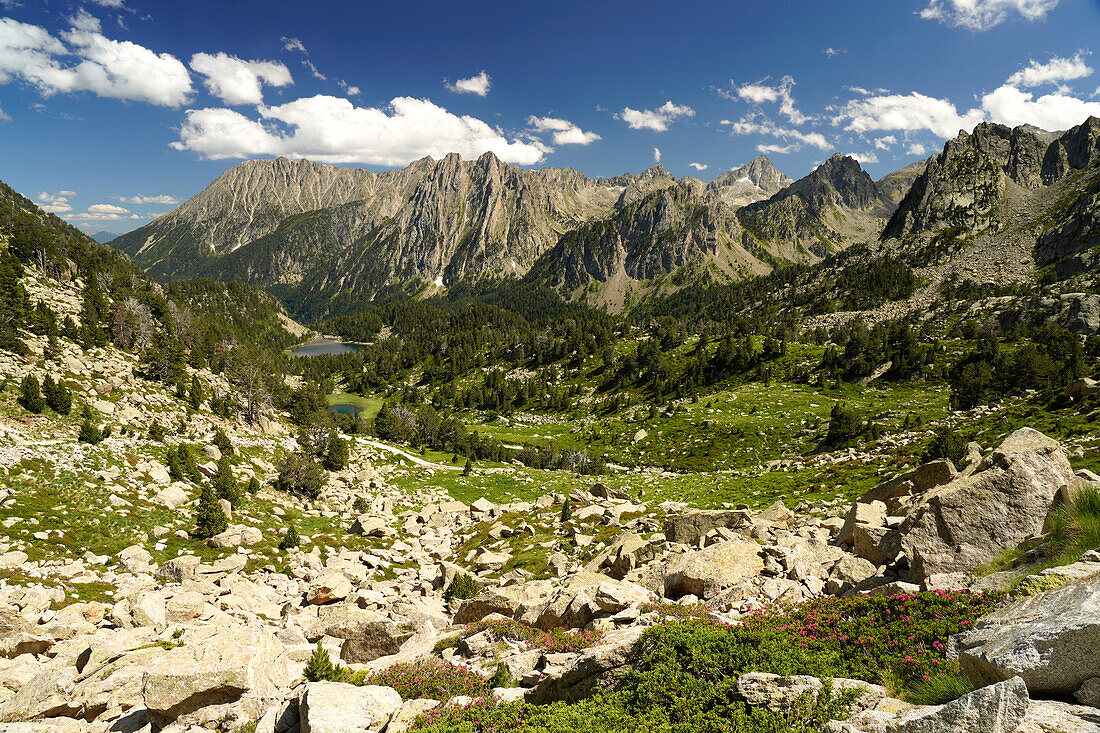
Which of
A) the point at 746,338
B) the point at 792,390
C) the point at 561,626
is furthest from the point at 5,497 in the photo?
the point at 746,338

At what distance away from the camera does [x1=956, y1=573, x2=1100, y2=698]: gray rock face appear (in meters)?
6.27

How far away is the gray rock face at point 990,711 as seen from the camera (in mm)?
5535

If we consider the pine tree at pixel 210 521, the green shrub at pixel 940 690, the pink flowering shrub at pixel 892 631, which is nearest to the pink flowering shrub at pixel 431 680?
the pink flowering shrub at pixel 892 631

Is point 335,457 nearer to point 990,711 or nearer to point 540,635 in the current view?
point 540,635

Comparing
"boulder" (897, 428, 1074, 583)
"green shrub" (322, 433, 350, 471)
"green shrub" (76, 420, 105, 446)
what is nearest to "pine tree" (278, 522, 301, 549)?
"green shrub" (76, 420, 105, 446)

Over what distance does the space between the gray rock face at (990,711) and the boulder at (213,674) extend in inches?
611

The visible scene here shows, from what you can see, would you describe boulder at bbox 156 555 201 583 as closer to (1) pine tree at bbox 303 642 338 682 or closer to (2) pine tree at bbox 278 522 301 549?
(2) pine tree at bbox 278 522 301 549

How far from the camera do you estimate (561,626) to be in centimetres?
1611

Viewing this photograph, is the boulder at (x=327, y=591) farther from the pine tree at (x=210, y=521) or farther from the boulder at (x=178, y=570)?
the pine tree at (x=210, y=521)

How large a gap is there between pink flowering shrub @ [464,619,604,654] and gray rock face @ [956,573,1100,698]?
8950 millimetres

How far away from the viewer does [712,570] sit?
1716 cm

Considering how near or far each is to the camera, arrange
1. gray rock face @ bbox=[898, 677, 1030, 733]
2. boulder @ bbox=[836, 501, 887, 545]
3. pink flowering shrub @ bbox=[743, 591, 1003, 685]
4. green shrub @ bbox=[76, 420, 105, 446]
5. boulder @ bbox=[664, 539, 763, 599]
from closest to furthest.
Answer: gray rock face @ bbox=[898, 677, 1030, 733] < pink flowering shrub @ bbox=[743, 591, 1003, 685] < boulder @ bbox=[664, 539, 763, 599] < boulder @ bbox=[836, 501, 887, 545] < green shrub @ bbox=[76, 420, 105, 446]

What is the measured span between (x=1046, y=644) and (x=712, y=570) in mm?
11268

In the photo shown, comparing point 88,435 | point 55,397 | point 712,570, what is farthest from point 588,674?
point 55,397
